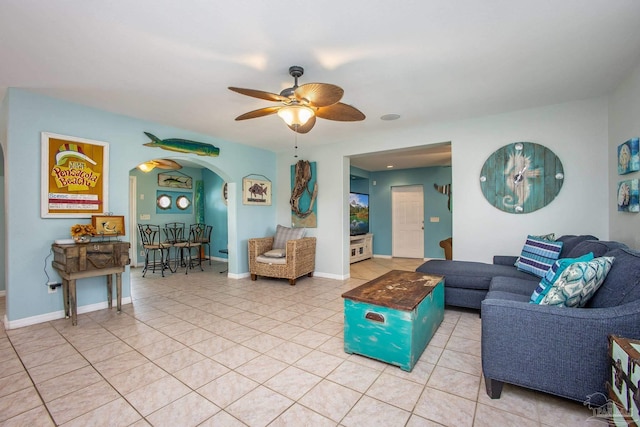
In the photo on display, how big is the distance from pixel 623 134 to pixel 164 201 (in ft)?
26.1

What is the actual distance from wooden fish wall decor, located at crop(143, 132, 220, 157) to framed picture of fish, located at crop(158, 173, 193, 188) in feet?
9.78

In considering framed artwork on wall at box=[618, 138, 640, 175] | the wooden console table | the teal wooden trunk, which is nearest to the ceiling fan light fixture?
the teal wooden trunk

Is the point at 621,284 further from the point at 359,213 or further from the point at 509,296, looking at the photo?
the point at 359,213

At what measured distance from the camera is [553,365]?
5.20ft

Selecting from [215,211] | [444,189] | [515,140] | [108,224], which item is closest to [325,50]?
[515,140]

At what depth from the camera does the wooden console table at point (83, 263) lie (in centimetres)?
297

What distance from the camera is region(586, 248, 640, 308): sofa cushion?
5.05ft

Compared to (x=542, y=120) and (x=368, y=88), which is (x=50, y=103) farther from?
(x=542, y=120)

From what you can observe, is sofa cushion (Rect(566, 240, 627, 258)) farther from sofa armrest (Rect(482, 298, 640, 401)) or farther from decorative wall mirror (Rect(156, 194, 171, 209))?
decorative wall mirror (Rect(156, 194, 171, 209))

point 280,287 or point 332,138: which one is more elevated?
point 332,138

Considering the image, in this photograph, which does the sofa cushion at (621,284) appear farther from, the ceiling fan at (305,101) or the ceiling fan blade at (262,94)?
the ceiling fan blade at (262,94)

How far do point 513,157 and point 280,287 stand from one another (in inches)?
146

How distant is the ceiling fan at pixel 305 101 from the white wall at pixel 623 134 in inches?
94.4

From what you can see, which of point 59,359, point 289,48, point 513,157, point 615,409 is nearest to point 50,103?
point 59,359
